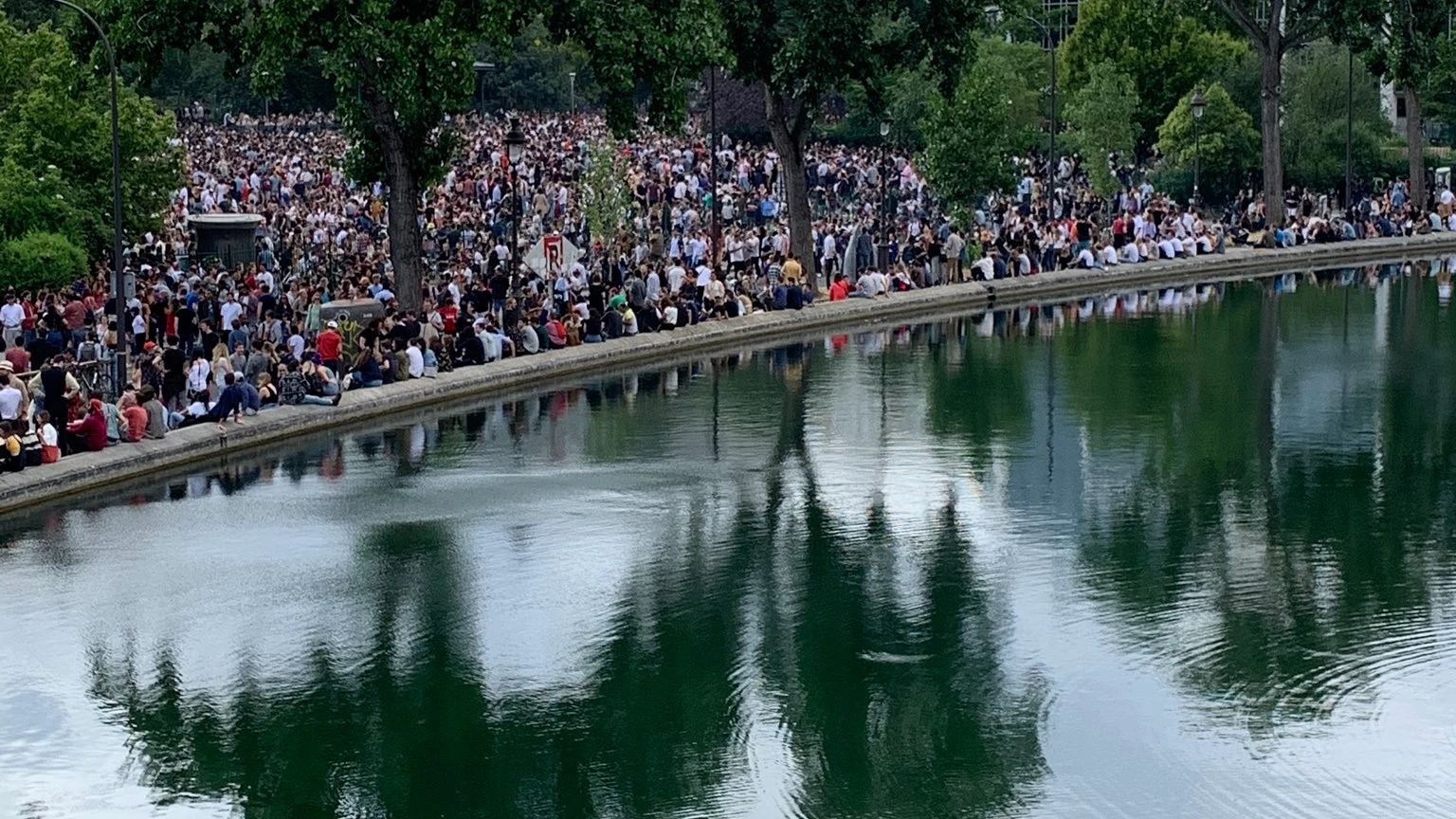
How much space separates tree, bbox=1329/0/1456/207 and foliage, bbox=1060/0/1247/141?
15.4 meters

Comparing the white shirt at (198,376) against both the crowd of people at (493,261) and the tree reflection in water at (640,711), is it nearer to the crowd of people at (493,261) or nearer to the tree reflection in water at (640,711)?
the crowd of people at (493,261)

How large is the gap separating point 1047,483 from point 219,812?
15.7 meters

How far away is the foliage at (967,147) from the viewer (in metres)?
61.4

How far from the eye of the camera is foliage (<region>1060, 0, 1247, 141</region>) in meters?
86.2

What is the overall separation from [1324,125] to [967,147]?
74.0 ft

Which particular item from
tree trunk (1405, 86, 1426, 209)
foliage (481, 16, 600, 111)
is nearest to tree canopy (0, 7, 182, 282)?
tree trunk (1405, 86, 1426, 209)

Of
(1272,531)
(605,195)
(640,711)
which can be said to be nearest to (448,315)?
(605,195)

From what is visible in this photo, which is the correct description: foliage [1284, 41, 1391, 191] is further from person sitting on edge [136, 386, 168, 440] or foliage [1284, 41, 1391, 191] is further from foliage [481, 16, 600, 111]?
person sitting on edge [136, 386, 168, 440]

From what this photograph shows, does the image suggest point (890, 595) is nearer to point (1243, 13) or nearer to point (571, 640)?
point (571, 640)

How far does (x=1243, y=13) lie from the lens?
69.2 meters

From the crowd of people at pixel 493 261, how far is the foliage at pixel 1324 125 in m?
3.50

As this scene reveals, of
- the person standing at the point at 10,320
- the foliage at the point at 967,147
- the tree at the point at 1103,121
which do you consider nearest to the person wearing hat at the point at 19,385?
the person standing at the point at 10,320

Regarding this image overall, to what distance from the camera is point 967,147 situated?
202 ft

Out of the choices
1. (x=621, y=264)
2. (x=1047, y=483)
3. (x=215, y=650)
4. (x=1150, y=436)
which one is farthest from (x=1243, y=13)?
(x=215, y=650)
